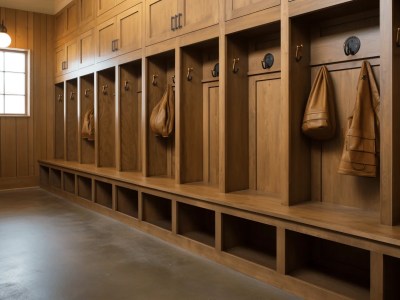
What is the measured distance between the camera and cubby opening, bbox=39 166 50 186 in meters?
6.29

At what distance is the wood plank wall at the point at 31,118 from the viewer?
6.25 meters

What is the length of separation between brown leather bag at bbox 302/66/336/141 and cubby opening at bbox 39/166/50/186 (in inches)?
190

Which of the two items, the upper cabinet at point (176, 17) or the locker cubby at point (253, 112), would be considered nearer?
the locker cubby at point (253, 112)

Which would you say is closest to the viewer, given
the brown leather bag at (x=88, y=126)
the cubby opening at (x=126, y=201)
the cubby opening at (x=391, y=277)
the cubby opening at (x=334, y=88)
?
the cubby opening at (x=391, y=277)

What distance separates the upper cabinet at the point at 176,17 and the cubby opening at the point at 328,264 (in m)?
1.82

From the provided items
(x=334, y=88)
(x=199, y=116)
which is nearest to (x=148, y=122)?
(x=199, y=116)

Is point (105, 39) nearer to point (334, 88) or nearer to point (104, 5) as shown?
point (104, 5)

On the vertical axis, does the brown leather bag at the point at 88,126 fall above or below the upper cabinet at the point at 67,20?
below

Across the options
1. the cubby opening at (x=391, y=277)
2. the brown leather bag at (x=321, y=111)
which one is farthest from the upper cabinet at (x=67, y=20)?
the cubby opening at (x=391, y=277)

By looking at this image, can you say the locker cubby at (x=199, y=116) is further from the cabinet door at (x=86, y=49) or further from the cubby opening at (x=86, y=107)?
the cubby opening at (x=86, y=107)

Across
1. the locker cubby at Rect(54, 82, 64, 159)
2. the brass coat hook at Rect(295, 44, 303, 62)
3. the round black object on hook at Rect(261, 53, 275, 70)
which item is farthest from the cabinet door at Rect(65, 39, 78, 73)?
the brass coat hook at Rect(295, 44, 303, 62)

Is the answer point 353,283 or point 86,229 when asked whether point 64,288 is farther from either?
point 353,283

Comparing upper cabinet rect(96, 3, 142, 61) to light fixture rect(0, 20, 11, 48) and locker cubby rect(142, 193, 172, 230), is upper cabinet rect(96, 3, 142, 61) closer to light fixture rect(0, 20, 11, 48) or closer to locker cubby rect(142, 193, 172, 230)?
locker cubby rect(142, 193, 172, 230)

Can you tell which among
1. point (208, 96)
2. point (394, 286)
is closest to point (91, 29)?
point (208, 96)
